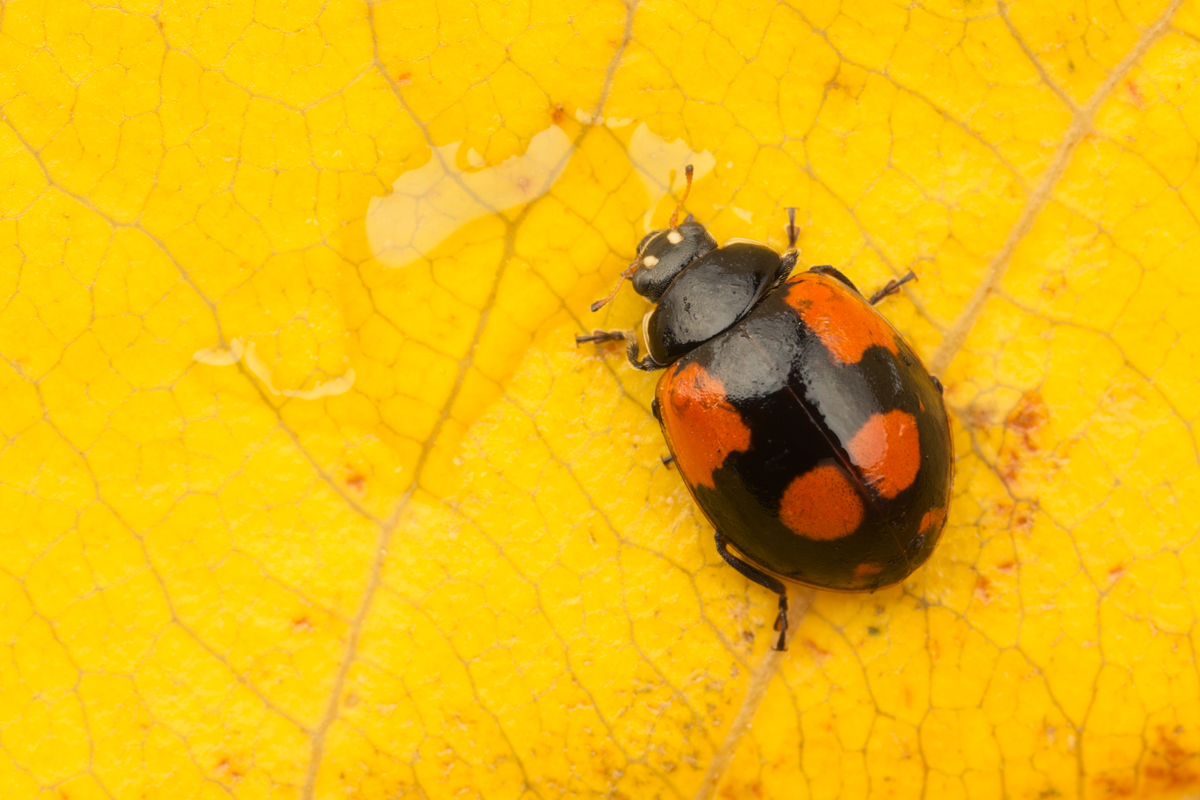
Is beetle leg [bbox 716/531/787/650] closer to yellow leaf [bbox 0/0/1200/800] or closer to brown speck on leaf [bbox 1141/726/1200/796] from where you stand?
yellow leaf [bbox 0/0/1200/800]

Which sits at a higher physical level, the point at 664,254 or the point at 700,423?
the point at 664,254

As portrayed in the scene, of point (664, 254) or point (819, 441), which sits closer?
point (819, 441)

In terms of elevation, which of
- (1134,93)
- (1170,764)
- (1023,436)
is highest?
(1134,93)

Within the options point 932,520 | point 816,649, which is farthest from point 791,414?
point 816,649

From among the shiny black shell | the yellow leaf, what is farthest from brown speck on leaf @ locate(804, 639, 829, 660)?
the shiny black shell

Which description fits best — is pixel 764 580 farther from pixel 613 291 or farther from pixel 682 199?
pixel 682 199

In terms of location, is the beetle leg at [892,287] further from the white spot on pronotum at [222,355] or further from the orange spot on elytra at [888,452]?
the white spot on pronotum at [222,355]

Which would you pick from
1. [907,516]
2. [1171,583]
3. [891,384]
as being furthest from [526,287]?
[1171,583]
